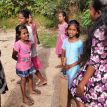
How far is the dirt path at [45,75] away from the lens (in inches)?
227

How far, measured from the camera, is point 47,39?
979cm

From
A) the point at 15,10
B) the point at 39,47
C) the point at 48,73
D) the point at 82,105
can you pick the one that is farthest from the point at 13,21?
the point at 82,105

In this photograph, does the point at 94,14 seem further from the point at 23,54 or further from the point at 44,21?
the point at 44,21

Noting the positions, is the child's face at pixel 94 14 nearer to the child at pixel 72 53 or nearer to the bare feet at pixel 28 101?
the child at pixel 72 53

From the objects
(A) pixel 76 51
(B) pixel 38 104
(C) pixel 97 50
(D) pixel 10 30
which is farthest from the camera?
(D) pixel 10 30

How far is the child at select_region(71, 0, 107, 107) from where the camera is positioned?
3.41 metres

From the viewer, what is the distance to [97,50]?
341cm

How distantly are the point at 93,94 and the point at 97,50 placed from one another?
0.46 m

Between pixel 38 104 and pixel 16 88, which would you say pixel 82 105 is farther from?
pixel 16 88

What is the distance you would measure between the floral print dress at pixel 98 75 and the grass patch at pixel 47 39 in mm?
5602

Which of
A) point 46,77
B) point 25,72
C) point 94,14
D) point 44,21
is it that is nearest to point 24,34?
point 25,72

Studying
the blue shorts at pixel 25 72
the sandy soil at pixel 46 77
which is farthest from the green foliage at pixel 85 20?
the blue shorts at pixel 25 72

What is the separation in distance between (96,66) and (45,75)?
3637mm

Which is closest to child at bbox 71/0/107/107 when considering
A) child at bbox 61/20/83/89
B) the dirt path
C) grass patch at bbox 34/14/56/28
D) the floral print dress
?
the floral print dress
